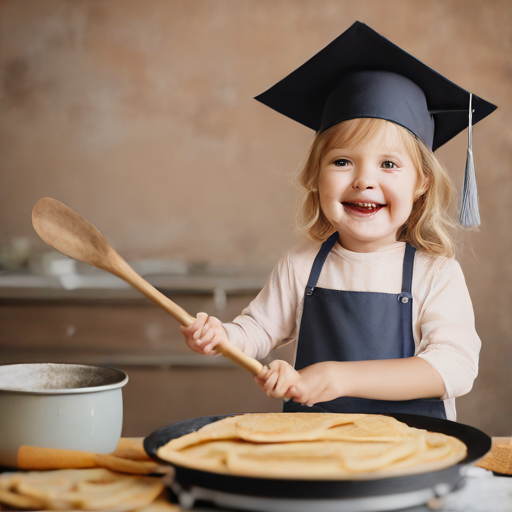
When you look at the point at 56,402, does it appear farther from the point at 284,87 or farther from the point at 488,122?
the point at 488,122

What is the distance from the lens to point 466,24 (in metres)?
2.71

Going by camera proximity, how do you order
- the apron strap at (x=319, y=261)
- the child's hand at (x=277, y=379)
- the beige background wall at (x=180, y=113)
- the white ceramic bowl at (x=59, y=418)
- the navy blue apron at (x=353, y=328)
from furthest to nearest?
the beige background wall at (x=180, y=113) → the apron strap at (x=319, y=261) → the navy blue apron at (x=353, y=328) → the child's hand at (x=277, y=379) → the white ceramic bowl at (x=59, y=418)

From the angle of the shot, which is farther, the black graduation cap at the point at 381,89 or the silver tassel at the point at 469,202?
the silver tassel at the point at 469,202

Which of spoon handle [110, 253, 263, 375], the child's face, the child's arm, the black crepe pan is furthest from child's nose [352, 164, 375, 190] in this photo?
the black crepe pan

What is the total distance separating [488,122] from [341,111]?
2.01 m

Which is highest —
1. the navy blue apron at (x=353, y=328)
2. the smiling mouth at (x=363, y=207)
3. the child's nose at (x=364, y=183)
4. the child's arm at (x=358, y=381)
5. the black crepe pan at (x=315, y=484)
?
the child's nose at (x=364, y=183)

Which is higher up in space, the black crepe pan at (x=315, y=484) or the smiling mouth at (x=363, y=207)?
the smiling mouth at (x=363, y=207)

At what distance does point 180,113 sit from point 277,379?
7.34 feet

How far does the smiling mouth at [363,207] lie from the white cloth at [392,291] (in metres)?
0.12

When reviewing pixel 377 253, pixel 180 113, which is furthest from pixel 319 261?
pixel 180 113

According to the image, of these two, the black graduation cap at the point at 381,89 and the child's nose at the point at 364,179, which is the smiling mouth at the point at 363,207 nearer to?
the child's nose at the point at 364,179

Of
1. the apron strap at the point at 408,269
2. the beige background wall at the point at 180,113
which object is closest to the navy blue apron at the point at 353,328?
the apron strap at the point at 408,269

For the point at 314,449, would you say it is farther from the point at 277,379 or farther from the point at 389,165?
the point at 389,165

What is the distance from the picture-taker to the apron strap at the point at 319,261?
1152 millimetres
